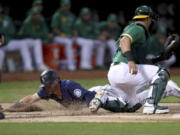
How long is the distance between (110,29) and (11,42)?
285 cm

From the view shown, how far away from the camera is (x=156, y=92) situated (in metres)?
8.50

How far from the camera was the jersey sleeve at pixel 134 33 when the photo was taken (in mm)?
8523

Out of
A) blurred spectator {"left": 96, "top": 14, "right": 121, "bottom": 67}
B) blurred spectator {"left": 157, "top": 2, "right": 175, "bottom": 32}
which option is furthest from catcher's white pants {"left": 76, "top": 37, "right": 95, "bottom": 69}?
blurred spectator {"left": 157, "top": 2, "right": 175, "bottom": 32}

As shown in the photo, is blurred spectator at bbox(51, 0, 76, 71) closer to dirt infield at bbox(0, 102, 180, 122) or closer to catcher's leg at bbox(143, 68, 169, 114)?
dirt infield at bbox(0, 102, 180, 122)

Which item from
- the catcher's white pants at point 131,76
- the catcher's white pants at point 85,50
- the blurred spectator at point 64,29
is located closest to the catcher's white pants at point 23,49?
the blurred spectator at point 64,29

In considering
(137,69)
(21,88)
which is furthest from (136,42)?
(21,88)

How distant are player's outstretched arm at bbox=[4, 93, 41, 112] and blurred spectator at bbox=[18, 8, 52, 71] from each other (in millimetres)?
8212

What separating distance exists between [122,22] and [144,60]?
11022 millimetres

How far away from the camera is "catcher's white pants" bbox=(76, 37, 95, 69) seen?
18172mm

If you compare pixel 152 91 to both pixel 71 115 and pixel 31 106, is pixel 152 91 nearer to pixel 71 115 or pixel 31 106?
pixel 71 115

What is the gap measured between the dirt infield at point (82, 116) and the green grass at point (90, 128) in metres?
0.39

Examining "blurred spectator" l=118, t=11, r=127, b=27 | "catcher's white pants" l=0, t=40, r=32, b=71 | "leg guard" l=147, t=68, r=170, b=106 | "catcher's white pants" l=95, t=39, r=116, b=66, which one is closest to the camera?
"leg guard" l=147, t=68, r=170, b=106

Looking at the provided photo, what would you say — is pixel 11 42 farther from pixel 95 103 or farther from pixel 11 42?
pixel 95 103

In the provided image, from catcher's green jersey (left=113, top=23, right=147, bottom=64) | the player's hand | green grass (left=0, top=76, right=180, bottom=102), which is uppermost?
catcher's green jersey (left=113, top=23, right=147, bottom=64)
